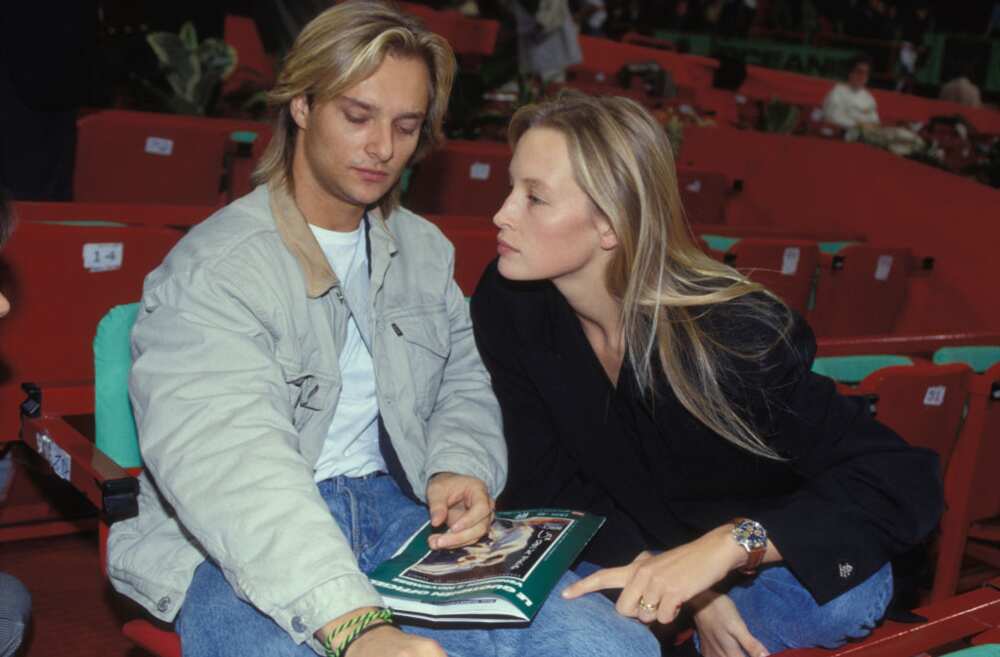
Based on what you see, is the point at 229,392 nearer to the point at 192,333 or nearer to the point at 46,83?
the point at 192,333

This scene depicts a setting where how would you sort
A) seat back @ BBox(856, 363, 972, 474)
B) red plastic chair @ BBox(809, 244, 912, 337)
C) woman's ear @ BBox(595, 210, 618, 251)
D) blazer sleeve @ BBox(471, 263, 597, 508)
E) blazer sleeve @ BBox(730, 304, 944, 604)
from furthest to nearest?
red plastic chair @ BBox(809, 244, 912, 337) < seat back @ BBox(856, 363, 972, 474) < blazer sleeve @ BBox(471, 263, 597, 508) < woman's ear @ BBox(595, 210, 618, 251) < blazer sleeve @ BBox(730, 304, 944, 604)

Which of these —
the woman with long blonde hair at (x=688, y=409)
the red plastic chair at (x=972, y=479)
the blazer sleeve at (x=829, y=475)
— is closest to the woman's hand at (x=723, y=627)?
the woman with long blonde hair at (x=688, y=409)

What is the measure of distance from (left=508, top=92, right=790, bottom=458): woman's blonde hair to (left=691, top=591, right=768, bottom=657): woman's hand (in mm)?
246

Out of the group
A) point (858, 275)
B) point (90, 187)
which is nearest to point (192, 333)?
point (90, 187)

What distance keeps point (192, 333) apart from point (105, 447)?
48cm

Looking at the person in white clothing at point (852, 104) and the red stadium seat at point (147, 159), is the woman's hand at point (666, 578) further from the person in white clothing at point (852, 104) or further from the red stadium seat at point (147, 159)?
the person in white clothing at point (852, 104)

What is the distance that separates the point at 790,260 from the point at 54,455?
3009 millimetres

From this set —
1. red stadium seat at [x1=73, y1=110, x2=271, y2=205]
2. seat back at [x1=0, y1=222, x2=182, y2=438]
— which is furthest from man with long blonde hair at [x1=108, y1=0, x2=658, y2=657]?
red stadium seat at [x1=73, y1=110, x2=271, y2=205]

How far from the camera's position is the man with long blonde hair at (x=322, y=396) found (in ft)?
4.40

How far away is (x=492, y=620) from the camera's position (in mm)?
1344

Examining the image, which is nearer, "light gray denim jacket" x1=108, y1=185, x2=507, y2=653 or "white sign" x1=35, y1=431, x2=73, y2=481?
"light gray denim jacket" x1=108, y1=185, x2=507, y2=653

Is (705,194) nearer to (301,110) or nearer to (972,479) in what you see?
(972,479)

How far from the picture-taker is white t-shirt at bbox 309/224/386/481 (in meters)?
1.74

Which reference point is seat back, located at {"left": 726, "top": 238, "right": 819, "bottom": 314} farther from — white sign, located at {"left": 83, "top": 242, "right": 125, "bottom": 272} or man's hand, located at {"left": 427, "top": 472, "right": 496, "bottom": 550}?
man's hand, located at {"left": 427, "top": 472, "right": 496, "bottom": 550}
